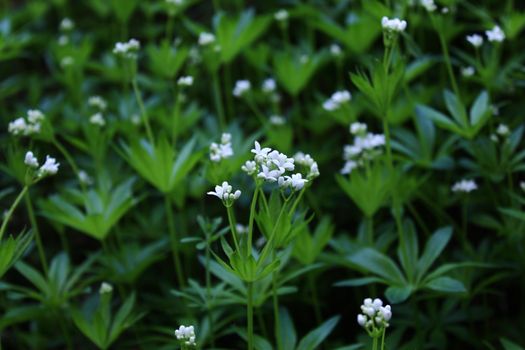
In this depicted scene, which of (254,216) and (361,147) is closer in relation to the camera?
(254,216)

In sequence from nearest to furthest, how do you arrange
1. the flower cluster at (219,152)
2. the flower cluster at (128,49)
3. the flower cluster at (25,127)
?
1. the flower cluster at (219,152)
2. the flower cluster at (25,127)
3. the flower cluster at (128,49)

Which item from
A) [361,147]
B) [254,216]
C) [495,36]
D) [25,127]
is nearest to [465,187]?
[361,147]

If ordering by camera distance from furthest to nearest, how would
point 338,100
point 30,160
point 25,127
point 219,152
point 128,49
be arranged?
point 338,100, point 128,49, point 25,127, point 219,152, point 30,160

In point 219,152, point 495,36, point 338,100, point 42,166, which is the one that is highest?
point 495,36

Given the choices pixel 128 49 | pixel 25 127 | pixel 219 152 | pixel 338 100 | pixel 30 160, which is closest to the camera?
pixel 30 160

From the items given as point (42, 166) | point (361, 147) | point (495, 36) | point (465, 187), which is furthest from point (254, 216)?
point (495, 36)

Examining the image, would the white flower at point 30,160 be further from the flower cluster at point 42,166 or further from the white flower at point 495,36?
the white flower at point 495,36

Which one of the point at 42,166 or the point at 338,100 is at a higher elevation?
the point at 42,166

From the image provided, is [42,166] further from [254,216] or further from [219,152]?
[254,216]

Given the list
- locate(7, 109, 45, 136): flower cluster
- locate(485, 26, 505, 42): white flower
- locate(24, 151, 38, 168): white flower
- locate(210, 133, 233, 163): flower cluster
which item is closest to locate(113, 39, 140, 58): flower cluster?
locate(7, 109, 45, 136): flower cluster

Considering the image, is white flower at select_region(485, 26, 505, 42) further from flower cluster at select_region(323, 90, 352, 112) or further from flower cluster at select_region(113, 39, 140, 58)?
flower cluster at select_region(113, 39, 140, 58)

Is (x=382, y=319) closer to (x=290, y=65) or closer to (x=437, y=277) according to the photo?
(x=437, y=277)

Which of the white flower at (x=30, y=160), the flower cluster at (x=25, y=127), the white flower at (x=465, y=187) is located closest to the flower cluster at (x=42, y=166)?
the white flower at (x=30, y=160)
